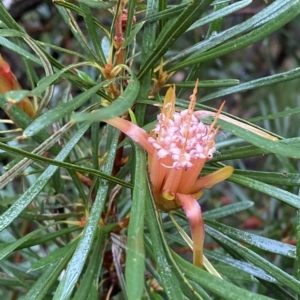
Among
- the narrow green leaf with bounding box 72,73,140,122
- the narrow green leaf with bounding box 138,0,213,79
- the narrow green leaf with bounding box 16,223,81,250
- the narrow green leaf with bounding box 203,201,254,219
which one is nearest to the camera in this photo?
the narrow green leaf with bounding box 72,73,140,122

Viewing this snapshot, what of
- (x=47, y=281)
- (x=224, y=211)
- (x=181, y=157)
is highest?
(x=224, y=211)

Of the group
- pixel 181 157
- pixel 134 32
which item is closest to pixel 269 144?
pixel 181 157

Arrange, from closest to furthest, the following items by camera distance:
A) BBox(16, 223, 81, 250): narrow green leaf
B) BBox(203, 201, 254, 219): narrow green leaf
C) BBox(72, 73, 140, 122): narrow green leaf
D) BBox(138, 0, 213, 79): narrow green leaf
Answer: BBox(72, 73, 140, 122): narrow green leaf
BBox(138, 0, 213, 79): narrow green leaf
BBox(16, 223, 81, 250): narrow green leaf
BBox(203, 201, 254, 219): narrow green leaf

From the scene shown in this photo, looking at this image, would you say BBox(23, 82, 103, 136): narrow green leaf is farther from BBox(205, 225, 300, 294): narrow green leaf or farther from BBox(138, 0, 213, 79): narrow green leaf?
BBox(205, 225, 300, 294): narrow green leaf

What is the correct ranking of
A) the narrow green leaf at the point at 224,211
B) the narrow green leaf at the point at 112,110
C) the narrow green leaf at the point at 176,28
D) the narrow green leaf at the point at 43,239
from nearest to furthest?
the narrow green leaf at the point at 112,110 → the narrow green leaf at the point at 176,28 → the narrow green leaf at the point at 43,239 → the narrow green leaf at the point at 224,211

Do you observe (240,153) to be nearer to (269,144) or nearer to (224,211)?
(269,144)

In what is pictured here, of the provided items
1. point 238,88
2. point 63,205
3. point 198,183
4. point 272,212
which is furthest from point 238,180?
point 272,212

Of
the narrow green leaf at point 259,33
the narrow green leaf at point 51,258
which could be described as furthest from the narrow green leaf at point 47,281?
the narrow green leaf at point 259,33

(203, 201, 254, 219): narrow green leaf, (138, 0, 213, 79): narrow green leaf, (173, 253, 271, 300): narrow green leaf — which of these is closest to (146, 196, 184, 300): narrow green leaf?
(173, 253, 271, 300): narrow green leaf

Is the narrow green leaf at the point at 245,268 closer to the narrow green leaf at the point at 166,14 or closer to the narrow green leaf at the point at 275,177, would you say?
the narrow green leaf at the point at 275,177
